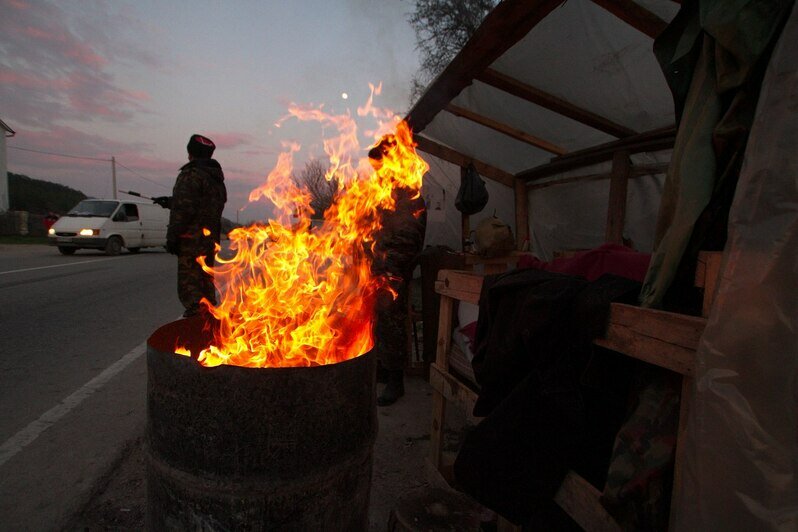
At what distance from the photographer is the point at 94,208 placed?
16.9 metres

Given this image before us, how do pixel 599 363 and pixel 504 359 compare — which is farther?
pixel 504 359

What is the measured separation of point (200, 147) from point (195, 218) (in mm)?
868

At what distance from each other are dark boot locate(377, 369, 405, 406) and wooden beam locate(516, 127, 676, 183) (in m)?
3.85

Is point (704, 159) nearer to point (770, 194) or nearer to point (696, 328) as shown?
point (770, 194)

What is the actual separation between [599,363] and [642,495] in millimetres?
413

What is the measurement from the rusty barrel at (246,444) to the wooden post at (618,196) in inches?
193

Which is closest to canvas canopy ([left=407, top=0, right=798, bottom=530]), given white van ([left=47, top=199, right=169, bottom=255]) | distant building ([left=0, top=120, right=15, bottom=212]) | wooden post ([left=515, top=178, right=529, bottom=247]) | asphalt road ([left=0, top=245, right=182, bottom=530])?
asphalt road ([left=0, top=245, right=182, bottom=530])

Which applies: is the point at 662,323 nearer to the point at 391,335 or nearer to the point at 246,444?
the point at 246,444

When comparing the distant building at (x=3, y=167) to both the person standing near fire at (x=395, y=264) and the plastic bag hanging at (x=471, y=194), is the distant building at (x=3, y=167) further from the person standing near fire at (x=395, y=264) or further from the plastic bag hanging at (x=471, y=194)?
the person standing near fire at (x=395, y=264)

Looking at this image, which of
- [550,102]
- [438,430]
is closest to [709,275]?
[438,430]

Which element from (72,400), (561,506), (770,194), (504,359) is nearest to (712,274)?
(770,194)

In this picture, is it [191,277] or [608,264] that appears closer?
[608,264]

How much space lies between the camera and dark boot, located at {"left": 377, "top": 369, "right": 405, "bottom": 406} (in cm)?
404

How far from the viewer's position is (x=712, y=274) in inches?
47.2
